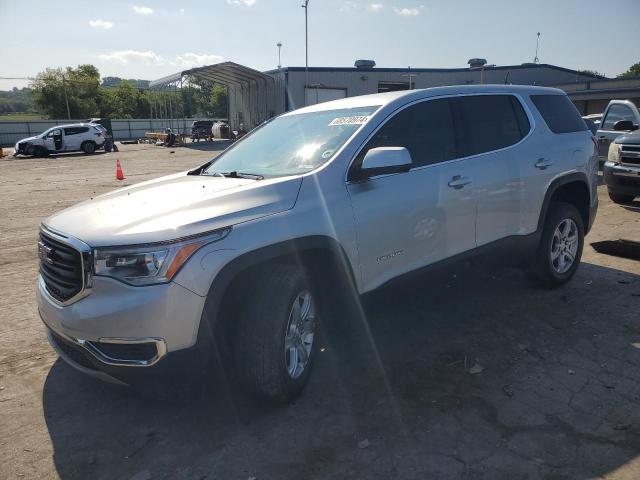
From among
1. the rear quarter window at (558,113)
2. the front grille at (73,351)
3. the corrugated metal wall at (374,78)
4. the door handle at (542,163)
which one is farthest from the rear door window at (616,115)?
the corrugated metal wall at (374,78)

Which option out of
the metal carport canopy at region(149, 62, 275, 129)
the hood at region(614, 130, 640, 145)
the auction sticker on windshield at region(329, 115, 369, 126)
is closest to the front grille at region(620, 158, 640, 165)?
the hood at region(614, 130, 640, 145)

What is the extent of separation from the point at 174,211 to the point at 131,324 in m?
0.67

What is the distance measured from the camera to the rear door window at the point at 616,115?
10722 mm

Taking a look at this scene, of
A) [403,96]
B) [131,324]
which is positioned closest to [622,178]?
[403,96]

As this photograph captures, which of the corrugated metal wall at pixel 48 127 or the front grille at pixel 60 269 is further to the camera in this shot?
the corrugated metal wall at pixel 48 127

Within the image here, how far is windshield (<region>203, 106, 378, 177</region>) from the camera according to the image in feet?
11.4

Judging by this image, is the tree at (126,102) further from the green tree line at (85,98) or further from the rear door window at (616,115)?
the rear door window at (616,115)

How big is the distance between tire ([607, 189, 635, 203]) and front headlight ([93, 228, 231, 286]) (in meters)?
9.09

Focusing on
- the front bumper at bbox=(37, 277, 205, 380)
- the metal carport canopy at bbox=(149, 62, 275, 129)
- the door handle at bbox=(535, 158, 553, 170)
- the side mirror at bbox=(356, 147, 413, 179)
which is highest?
the metal carport canopy at bbox=(149, 62, 275, 129)

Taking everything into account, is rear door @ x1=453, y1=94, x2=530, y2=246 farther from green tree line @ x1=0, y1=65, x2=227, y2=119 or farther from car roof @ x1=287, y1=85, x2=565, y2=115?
green tree line @ x1=0, y1=65, x2=227, y2=119

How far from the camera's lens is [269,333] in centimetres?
282

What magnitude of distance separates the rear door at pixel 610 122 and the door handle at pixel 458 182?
28.9ft

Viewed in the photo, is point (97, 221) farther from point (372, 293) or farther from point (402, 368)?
point (402, 368)

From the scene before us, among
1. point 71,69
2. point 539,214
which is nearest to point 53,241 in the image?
point 539,214
